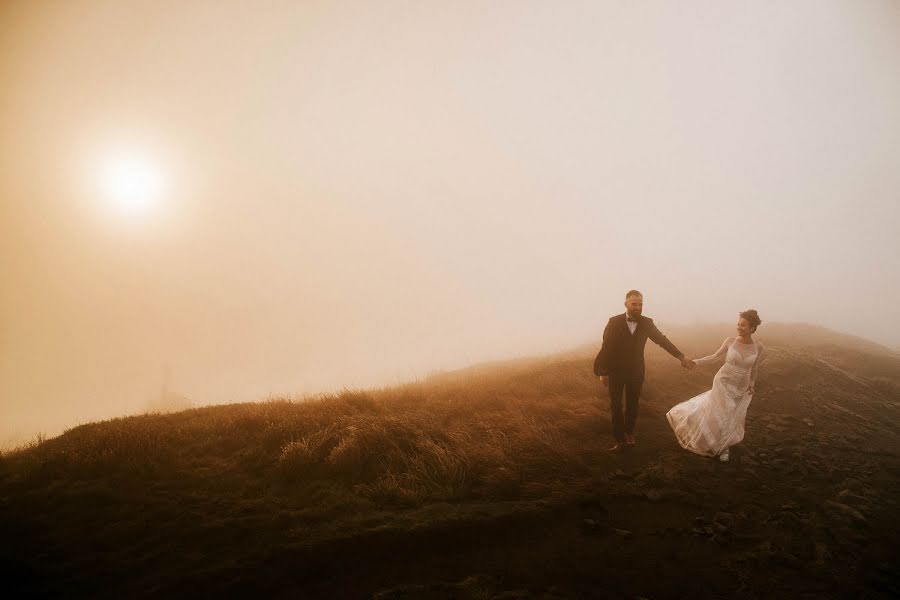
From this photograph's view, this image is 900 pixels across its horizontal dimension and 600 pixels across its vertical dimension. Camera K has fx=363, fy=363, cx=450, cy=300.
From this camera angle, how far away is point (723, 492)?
19.9 feet

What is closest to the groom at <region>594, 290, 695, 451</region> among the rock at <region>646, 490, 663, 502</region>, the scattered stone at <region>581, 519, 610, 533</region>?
the rock at <region>646, 490, 663, 502</region>

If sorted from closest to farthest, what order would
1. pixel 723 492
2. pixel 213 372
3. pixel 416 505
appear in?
pixel 416 505, pixel 723 492, pixel 213 372

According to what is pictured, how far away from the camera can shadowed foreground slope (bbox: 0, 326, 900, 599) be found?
3916mm

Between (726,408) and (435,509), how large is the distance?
653cm

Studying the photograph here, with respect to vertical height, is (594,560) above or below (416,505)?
below

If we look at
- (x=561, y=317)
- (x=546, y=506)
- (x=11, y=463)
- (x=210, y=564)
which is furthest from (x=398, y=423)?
(x=561, y=317)

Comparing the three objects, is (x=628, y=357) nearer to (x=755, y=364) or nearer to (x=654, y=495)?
(x=755, y=364)

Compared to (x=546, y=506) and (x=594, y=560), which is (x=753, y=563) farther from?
(x=546, y=506)

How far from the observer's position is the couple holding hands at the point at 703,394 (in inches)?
297

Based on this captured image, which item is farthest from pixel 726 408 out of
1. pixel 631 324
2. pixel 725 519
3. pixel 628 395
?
pixel 725 519

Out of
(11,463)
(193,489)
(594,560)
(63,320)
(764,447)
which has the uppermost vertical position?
(63,320)

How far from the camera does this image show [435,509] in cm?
508

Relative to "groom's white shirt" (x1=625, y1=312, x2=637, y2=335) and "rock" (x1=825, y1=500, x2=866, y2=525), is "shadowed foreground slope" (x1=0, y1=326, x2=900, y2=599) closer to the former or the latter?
"rock" (x1=825, y1=500, x2=866, y2=525)

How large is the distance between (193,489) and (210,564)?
1929 millimetres
